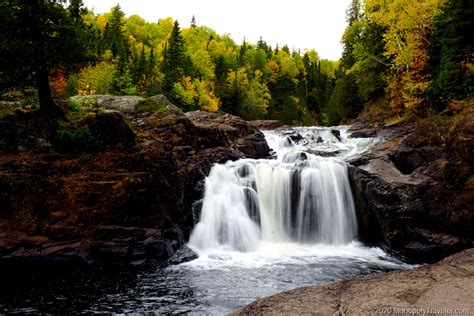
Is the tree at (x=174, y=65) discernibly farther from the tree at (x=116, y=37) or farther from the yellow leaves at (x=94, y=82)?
the tree at (x=116, y=37)

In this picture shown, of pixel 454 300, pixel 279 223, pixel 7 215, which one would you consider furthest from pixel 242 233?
pixel 454 300

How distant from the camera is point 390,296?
5848 millimetres

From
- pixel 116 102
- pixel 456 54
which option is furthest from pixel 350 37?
pixel 116 102

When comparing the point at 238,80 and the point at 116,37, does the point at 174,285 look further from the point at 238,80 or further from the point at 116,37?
the point at 116,37

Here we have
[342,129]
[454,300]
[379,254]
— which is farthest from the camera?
[342,129]

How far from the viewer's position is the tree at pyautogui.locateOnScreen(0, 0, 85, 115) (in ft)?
40.9

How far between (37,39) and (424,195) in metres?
14.8

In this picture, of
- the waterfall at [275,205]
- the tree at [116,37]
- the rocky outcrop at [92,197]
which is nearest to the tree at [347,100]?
the waterfall at [275,205]

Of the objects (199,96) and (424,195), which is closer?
(424,195)

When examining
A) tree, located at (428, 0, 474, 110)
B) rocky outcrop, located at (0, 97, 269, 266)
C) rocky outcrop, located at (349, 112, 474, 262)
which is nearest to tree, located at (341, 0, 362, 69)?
tree, located at (428, 0, 474, 110)

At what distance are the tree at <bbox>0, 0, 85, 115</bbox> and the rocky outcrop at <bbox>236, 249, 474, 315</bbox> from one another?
11.1 metres

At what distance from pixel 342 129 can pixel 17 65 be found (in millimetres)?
24466

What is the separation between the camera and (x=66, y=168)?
13.1 m

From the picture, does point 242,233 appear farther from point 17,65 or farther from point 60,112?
point 17,65
